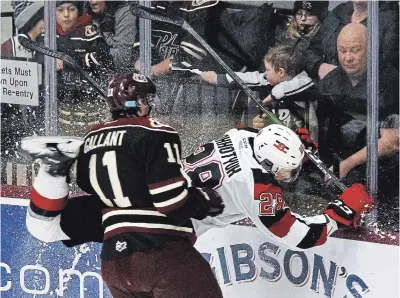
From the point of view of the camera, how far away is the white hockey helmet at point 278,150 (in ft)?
11.0

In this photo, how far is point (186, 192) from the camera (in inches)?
132

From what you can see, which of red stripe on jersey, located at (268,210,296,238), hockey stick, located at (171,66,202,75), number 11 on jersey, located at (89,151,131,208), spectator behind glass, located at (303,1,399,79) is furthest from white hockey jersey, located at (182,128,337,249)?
hockey stick, located at (171,66,202,75)

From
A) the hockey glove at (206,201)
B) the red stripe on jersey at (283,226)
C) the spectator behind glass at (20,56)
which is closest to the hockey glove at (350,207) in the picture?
the red stripe on jersey at (283,226)

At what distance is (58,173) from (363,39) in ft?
3.81

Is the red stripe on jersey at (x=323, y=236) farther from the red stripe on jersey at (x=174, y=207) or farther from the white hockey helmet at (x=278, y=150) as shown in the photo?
the red stripe on jersey at (x=174, y=207)

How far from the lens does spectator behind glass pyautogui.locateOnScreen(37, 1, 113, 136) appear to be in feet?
14.6

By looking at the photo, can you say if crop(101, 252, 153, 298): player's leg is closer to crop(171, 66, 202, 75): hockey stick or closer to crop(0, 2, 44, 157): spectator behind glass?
crop(171, 66, 202, 75): hockey stick

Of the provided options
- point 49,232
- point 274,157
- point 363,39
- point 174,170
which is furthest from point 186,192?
point 363,39

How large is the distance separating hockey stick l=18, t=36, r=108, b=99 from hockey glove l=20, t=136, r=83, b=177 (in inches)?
38.8

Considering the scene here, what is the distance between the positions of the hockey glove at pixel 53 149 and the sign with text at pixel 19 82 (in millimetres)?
1260

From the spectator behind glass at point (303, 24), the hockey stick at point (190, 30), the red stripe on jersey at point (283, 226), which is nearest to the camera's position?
the red stripe on jersey at point (283, 226)

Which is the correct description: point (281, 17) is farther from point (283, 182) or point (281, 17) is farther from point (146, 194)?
point (146, 194)

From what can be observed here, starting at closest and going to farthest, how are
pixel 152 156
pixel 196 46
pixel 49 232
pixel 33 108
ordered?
pixel 152 156, pixel 49 232, pixel 196 46, pixel 33 108

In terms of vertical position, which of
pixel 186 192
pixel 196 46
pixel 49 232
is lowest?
pixel 49 232
